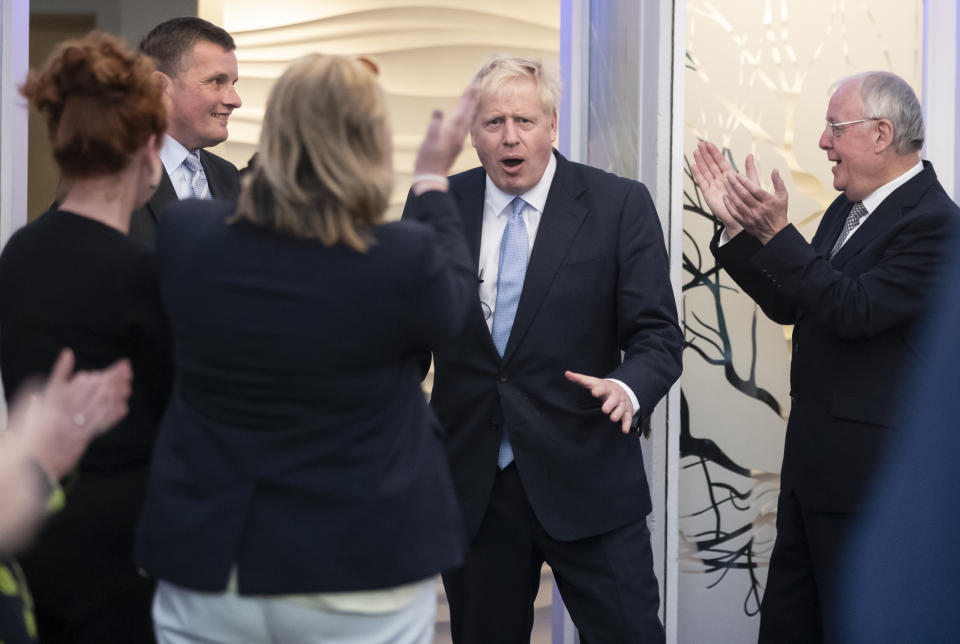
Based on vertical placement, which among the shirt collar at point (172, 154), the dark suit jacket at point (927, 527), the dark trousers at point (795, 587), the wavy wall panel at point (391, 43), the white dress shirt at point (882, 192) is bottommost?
the dark trousers at point (795, 587)

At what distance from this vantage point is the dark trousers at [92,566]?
5.53 feet

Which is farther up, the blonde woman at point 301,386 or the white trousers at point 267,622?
the blonde woman at point 301,386

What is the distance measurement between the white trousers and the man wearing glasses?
1.52 metres

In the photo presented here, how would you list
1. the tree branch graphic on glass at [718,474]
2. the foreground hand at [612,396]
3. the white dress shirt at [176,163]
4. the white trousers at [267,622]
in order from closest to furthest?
the white trousers at [267,622] < the foreground hand at [612,396] < the white dress shirt at [176,163] < the tree branch graphic on glass at [718,474]

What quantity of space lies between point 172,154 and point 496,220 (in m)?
0.94

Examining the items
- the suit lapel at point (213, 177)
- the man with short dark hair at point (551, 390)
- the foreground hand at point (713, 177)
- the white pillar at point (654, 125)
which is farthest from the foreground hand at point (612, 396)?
the suit lapel at point (213, 177)

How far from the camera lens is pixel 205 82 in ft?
9.80

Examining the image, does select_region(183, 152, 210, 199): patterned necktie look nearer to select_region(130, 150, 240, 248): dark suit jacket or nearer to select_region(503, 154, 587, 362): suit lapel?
select_region(130, 150, 240, 248): dark suit jacket

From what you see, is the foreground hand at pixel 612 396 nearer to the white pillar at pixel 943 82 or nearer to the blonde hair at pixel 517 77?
the blonde hair at pixel 517 77

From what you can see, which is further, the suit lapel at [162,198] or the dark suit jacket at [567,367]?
A: the suit lapel at [162,198]

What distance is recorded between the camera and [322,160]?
4.99 feet

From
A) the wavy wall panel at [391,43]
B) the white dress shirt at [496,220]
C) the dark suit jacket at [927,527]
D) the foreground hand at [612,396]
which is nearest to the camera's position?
the dark suit jacket at [927,527]

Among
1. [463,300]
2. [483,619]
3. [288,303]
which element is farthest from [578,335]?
[288,303]

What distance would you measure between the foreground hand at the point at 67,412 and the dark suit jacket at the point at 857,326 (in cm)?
177
